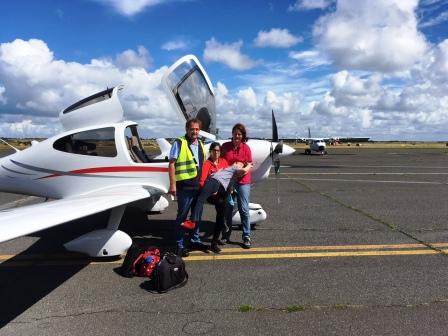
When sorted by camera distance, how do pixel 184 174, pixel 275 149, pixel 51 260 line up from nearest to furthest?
pixel 184 174 < pixel 51 260 < pixel 275 149

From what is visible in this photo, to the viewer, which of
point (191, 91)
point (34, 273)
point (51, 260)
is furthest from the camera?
point (191, 91)

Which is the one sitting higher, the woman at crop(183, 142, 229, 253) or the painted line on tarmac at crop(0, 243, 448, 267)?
the woman at crop(183, 142, 229, 253)

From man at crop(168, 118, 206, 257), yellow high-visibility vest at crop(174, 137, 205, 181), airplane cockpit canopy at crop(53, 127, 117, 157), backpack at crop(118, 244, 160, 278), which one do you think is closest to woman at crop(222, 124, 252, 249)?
man at crop(168, 118, 206, 257)

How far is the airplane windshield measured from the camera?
22.3 ft

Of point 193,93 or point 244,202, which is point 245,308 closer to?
point 244,202

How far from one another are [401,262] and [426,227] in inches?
95.0

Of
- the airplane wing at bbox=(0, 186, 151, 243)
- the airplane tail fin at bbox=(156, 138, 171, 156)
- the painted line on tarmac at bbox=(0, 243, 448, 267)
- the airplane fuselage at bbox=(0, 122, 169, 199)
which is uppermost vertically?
the airplane tail fin at bbox=(156, 138, 171, 156)

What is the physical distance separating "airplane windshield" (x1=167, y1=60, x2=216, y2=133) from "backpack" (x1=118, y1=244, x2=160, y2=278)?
2838mm

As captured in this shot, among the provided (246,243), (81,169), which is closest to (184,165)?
(246,243)

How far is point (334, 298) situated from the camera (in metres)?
4.07

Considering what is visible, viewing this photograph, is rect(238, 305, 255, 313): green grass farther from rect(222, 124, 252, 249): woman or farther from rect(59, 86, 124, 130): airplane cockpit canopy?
rect(59, 86, 124, 130): airplane cockpit canopy

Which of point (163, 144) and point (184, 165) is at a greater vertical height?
point (163, 144)

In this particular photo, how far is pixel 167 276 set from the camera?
4375mm

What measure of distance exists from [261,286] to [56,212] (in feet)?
7.94
